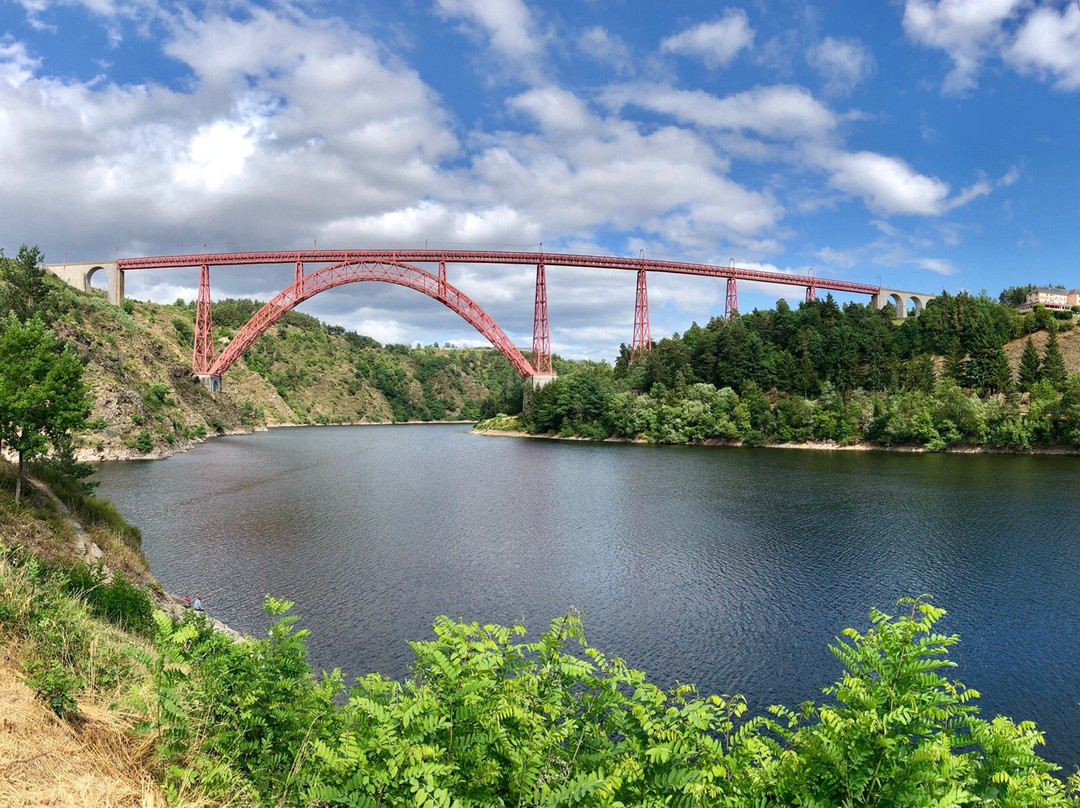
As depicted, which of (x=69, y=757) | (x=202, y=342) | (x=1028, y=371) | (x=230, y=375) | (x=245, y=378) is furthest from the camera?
(x=245, y=378)

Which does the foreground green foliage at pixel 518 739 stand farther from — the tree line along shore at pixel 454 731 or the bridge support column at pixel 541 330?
the bridge support column at pixel 541 330

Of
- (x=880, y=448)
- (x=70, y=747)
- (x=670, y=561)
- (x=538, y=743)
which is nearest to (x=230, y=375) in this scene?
(x=880, y=448)

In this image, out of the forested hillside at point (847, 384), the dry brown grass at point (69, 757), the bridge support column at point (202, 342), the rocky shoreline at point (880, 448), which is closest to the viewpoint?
the dry brown grass at point (69, 757)

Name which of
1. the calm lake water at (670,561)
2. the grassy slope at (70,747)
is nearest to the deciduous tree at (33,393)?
the calm lake water at (670,561)

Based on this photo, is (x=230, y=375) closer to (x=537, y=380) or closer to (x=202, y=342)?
(x=202, y=342)

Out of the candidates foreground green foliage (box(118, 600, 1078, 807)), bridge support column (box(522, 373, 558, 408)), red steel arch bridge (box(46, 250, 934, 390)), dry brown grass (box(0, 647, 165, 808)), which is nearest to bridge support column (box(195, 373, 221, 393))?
red steel arch bridge (box(46, 250, 934, 390))

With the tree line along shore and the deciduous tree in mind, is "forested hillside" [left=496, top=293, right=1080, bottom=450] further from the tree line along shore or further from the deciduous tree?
the deciduous tree

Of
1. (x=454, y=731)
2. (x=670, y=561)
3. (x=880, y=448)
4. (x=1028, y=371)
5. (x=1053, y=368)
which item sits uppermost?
(x=1053, y=368)

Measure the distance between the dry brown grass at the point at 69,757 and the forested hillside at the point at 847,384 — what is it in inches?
2093

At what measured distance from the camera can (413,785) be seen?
3.30m

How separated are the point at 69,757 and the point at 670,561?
15.5m

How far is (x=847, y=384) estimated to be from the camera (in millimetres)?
56844

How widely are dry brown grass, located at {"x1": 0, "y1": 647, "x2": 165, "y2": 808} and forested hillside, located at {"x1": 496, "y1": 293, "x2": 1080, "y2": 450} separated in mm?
53169

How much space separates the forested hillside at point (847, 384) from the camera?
4691cm
